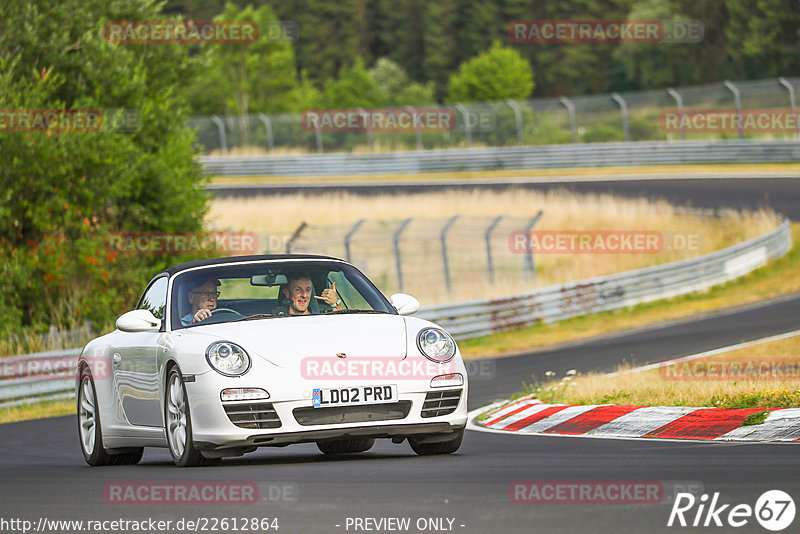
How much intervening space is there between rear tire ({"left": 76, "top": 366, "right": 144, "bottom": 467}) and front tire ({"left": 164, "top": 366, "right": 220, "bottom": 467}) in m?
1.21

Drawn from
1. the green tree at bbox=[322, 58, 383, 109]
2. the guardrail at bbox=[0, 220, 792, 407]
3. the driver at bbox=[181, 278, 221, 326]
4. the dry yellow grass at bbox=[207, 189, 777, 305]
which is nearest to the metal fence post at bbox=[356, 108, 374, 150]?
the dry yellow grass at bbox=[207, 189, 777, 305]

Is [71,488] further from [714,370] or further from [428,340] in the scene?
[714,370]

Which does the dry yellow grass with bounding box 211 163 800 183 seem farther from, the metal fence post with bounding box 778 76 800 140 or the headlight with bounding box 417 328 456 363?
the headlight with bounding box 417 328 456 363

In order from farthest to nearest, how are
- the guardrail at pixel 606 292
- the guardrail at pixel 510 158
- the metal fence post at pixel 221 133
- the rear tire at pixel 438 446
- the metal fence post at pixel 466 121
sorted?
the metal fence post at pixel 221 133 → the metal fence post at pixel 466 121 → the guardrail at pixel 510 158 → the guardrail at pixel 606 292 → the rear tire at pixel 438 446

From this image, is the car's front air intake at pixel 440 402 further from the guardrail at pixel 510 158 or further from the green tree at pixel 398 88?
the green tree at pixel 398 88

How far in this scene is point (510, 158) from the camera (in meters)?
48.6

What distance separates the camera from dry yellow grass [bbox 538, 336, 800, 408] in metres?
10.2

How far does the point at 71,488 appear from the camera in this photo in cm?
785

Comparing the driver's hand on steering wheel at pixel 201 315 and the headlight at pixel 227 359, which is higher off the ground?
the driver's hand on steering wheel at pixel 201 315

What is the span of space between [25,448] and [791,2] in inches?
2676

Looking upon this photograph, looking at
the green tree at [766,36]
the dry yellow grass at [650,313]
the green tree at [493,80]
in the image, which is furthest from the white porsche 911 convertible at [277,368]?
the green tree at [493,80]

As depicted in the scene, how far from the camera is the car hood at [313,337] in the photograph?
27.0ft

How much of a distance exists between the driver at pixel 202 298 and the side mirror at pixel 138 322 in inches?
9.0

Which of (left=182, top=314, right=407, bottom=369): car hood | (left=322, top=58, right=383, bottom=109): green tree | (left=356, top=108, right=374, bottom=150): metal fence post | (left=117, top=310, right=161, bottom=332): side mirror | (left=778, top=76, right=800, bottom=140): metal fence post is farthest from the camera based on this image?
(left=322, top=58, right=383, bottom=109): green tree
